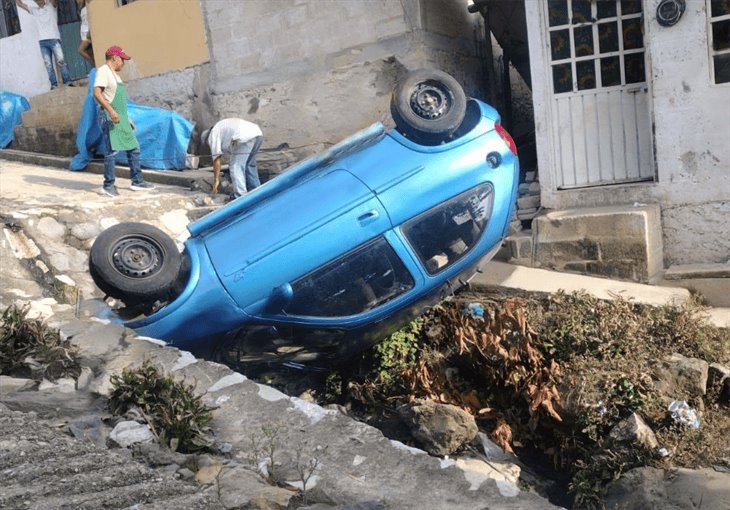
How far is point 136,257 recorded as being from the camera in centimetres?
578

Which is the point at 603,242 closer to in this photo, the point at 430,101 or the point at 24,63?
the point at 430,101

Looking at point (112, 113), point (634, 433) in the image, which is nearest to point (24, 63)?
point (112, 113)

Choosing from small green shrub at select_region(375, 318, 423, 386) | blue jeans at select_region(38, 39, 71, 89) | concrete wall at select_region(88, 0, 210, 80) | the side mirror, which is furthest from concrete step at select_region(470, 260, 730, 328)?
blue jeans at select_region(38, 39, 71, 89)

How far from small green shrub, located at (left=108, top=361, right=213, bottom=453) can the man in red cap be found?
5.31m

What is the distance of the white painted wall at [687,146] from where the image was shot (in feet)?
24.2

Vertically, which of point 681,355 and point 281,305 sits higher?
point 281,305

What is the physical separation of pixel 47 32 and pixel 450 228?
11.2 m

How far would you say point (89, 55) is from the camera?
535 inches

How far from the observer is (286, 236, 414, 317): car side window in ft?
18.6

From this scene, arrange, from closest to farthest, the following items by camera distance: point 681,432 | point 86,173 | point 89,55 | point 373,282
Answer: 1. point 681,432
2. point 373,282
3. point 86,173
4. point 89,55

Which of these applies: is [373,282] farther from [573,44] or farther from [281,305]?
[573,44]

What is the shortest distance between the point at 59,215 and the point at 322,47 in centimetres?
426

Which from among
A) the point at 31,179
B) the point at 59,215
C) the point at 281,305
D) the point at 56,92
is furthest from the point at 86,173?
the point at 281,305

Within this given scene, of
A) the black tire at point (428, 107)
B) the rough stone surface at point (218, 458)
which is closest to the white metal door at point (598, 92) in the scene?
the black tire at point (428, 107)
